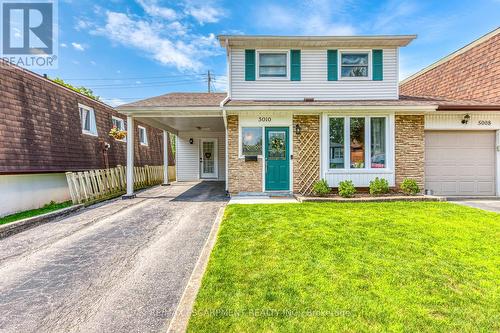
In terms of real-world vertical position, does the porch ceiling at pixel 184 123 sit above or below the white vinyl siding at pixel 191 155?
above

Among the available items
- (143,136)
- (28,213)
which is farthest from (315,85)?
(143,136)

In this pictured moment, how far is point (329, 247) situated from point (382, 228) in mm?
1663

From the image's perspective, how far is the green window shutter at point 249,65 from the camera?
9.96 metres

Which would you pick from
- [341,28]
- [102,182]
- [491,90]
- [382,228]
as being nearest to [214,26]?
[341,28]

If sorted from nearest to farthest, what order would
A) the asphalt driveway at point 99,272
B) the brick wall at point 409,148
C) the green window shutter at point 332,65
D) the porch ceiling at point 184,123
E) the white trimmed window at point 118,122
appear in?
the asphalt driveway at point 99,272, the brick wall at point 409,148, the green window shutter at point 332,65, the porch ceiling at point 184,123, the white trimmed window at point 118,122

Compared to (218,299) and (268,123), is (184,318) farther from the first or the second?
(268,123)

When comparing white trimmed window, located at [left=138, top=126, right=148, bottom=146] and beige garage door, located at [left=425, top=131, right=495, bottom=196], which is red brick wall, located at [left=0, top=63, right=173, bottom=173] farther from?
beige garage door, located at [left=425, top=131, right=495, bottom=196]

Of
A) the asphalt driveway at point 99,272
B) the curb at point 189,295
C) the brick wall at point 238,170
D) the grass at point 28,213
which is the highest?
the brick wall at point 238,170

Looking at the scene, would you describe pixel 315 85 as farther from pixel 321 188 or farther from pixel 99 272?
pixel 99 272

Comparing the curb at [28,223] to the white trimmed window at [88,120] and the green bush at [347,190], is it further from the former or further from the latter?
the green bush at [347,190]

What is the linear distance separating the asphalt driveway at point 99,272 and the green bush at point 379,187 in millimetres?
5324

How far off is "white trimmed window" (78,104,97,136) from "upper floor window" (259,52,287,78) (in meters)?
7.51

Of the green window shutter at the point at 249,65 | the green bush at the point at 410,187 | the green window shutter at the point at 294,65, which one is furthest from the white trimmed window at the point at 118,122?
the green bush at the point at 410,187

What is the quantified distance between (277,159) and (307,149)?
3.55ft
